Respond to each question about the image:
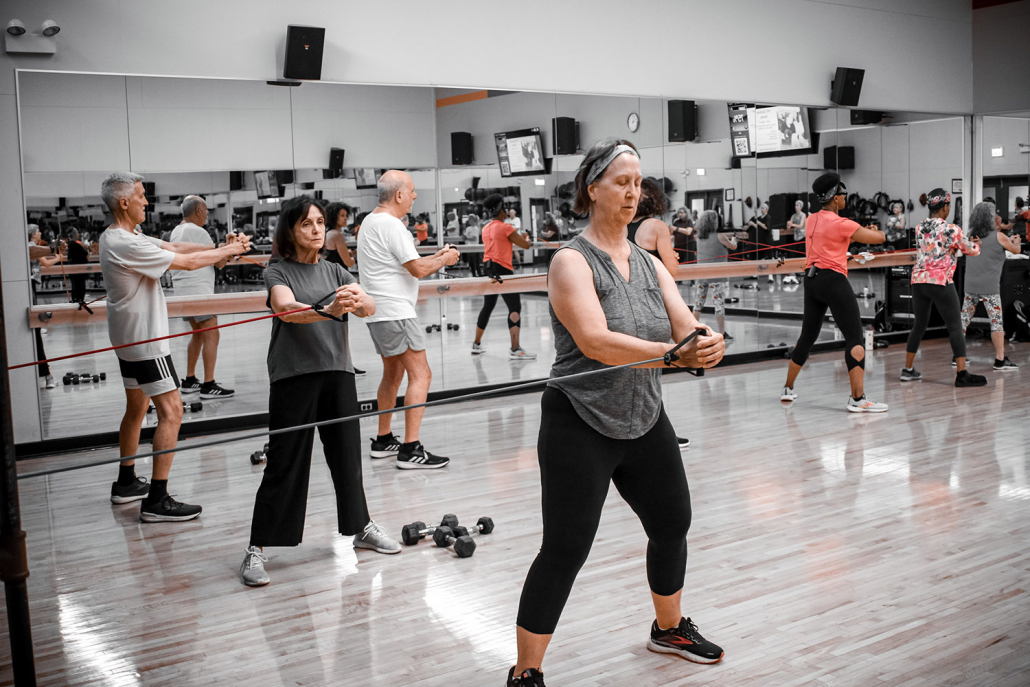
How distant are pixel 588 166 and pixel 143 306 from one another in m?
2.82

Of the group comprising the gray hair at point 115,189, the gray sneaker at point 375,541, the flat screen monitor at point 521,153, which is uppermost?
the flat screen monitor at point 521,153

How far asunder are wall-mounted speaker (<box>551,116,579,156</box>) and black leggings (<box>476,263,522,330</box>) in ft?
3.62

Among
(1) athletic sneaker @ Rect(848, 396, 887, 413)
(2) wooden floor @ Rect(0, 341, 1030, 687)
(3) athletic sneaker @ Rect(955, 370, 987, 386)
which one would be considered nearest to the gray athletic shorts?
(2) wooden floor @ Rect(0, 341, 1030, 687)

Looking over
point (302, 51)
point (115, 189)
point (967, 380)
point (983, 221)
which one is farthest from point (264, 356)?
point (983, 221)

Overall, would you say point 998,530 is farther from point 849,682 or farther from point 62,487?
point 62,487

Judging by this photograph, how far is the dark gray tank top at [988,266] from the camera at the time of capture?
324 inches

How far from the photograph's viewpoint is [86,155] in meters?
5.85

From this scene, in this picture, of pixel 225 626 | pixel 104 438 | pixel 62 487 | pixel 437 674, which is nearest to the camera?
pixel 437 674

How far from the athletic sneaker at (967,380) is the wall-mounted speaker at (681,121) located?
3.17 metres

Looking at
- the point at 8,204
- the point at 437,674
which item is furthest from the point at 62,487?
the point at 437,674

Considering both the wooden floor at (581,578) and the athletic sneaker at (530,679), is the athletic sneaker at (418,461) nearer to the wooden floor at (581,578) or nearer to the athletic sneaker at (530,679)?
the wooden floor at (581,578)

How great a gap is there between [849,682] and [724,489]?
2.13 metres

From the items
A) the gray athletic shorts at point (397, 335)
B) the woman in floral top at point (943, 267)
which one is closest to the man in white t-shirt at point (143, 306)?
the gray athletic shorts at point (397, 335)

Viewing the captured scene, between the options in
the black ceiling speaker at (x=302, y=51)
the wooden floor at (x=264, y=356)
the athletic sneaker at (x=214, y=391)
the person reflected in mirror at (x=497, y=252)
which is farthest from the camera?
the person reflected in mirror at (x=497, y=252)
